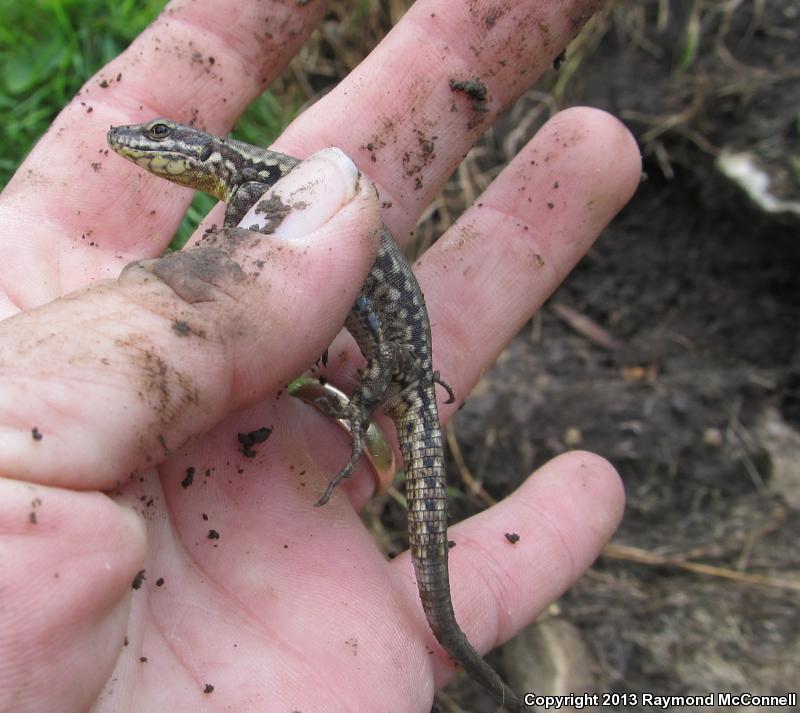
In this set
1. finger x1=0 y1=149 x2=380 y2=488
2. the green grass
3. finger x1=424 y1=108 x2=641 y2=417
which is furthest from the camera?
the green grass

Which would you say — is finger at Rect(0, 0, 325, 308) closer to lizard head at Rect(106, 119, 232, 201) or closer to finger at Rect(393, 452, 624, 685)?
lizard head at Rect(106, 119, 232, 201)

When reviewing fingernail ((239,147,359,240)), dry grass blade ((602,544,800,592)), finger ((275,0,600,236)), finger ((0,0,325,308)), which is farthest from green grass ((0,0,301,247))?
dry grass blade ((602,544,800,592))

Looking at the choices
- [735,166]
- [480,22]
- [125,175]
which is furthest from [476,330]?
[735,166]

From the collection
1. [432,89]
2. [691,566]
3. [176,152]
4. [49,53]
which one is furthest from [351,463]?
[49,53]

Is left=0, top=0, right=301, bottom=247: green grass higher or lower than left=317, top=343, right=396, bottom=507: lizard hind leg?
higher

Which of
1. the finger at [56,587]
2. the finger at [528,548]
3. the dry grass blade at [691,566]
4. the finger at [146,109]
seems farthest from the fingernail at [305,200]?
the dry grass blade at [691,566]

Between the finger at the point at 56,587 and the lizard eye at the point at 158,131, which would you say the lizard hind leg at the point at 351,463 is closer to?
the finger at the point at 56,587

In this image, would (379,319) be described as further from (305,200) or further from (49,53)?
(49,53)
